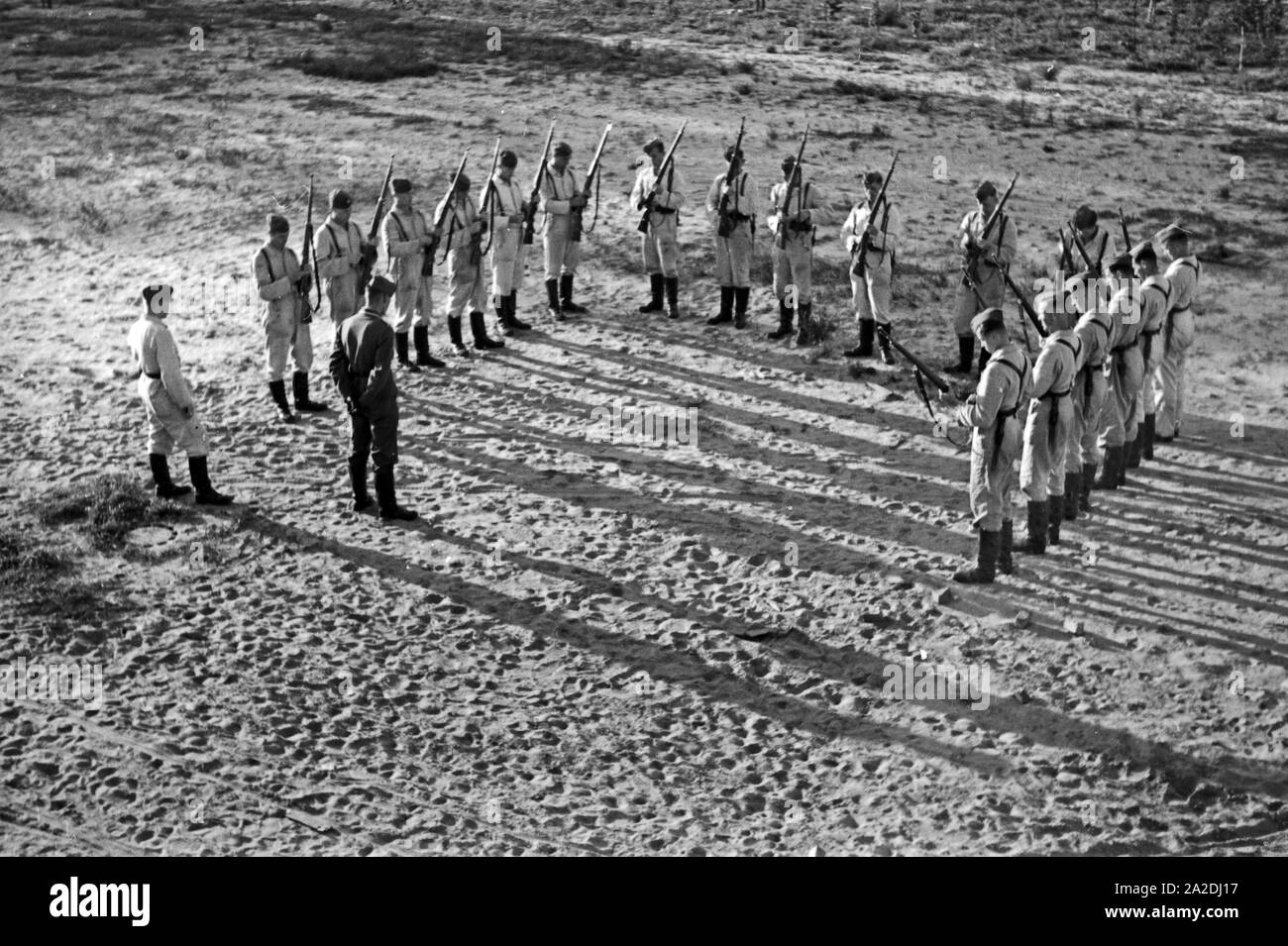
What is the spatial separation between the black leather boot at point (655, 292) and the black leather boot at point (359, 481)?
17.2 feet

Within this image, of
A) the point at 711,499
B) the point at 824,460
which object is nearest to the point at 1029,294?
the point at 824,460

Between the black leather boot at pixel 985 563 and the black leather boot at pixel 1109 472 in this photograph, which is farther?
the black leather boot at pixel 1109 472

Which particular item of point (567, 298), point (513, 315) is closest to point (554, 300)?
point (567, 298)

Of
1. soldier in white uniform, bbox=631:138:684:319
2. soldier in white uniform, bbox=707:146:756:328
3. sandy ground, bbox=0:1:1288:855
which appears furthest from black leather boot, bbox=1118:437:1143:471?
soldier in white uniform, bbox=631:138:684:319

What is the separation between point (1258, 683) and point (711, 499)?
196 inches

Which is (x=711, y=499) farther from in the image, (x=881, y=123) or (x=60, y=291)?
(x=881, y=123)

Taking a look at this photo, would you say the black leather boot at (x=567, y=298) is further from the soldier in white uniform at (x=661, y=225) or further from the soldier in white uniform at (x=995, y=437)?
the soldier in white uniform at (x=995, y=437)

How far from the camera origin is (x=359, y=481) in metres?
15.1

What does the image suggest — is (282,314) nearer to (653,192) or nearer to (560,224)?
(560,224)

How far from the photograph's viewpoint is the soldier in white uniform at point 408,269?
1780 centimetres

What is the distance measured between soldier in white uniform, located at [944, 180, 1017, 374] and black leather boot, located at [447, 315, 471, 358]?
5.05m

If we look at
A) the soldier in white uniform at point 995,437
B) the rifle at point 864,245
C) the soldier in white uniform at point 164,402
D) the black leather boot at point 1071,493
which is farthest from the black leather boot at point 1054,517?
the soldier in white uniform at point 164,402

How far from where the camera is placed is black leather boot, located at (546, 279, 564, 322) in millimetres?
Answer: 19453

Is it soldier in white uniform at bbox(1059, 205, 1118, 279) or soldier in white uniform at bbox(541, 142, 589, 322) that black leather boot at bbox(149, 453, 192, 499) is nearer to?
soldier in white uniform at bbox(541, 142, 589, 322)
